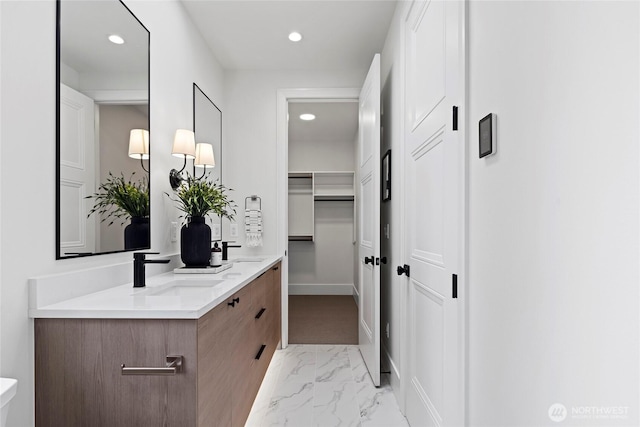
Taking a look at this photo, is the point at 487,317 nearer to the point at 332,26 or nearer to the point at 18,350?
the point at 18,350

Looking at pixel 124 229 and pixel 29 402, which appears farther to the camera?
pixel 124 229

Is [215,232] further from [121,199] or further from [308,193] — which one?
[308,193]

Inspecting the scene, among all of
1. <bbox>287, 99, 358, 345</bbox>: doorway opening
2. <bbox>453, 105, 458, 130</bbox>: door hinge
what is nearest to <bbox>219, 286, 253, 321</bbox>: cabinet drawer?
<bbox>453, 105, 458, 130</bbox>: door hinge

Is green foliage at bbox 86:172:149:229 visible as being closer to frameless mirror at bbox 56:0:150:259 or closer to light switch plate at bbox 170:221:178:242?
frameless mirror at bbox 56:0:150:259

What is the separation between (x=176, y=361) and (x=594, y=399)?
1062 millimetres

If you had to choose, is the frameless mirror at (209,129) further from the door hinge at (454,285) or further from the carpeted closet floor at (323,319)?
the door hinge at (454,285)

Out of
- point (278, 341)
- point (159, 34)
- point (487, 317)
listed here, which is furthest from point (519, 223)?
point (278, 341)

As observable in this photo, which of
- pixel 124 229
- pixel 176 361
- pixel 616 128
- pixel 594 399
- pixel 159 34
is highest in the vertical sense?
pixel 159 34

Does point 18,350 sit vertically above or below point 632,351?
below

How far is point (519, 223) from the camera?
3.22 feet

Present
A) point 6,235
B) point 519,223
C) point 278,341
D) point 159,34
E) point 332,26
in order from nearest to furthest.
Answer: point 519,223
point 6,235
point 159,34
point 332,26
point 278,341

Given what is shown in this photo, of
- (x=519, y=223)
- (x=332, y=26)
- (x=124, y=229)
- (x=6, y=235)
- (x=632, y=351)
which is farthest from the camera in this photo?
(x=332, y=26)

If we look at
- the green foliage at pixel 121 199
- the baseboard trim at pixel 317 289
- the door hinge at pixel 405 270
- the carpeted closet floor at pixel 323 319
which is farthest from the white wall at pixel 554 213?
the baseboard trim at pixel 317 289

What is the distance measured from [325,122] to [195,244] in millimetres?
3343
